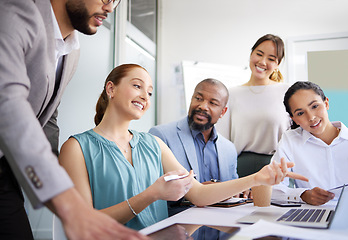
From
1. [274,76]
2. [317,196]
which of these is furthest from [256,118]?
[317,196]

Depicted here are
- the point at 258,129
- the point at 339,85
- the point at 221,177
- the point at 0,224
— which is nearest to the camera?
the point at 0,224

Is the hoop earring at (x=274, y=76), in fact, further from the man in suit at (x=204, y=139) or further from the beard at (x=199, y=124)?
the beard at (x=199, y=124)

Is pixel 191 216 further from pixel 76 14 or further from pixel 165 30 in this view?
pixel 165 30

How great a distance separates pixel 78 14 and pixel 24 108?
659mm

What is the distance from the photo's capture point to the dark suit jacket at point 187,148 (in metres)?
1.87

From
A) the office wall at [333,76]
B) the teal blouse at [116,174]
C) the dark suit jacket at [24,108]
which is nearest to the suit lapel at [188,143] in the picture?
the teal blouse at [116,174]

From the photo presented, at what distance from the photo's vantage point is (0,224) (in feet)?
3.41

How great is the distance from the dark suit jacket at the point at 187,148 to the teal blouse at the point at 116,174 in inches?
18.8

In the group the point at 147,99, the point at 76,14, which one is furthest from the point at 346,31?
the point at 76,14

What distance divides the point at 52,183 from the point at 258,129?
2.01 meters

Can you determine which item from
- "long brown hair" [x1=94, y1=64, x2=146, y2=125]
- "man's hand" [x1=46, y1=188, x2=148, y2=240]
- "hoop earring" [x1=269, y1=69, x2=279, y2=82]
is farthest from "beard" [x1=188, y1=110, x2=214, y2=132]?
"man's hand" [x1=46, y1=188, x2=148, y2=240]

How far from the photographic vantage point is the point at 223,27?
4.29m

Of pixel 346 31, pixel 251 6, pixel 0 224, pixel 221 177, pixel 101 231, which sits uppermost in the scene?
pixel 251 6

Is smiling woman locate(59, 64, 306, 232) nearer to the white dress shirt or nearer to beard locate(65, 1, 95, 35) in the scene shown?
beard locate(65, 1, 95, 35)
